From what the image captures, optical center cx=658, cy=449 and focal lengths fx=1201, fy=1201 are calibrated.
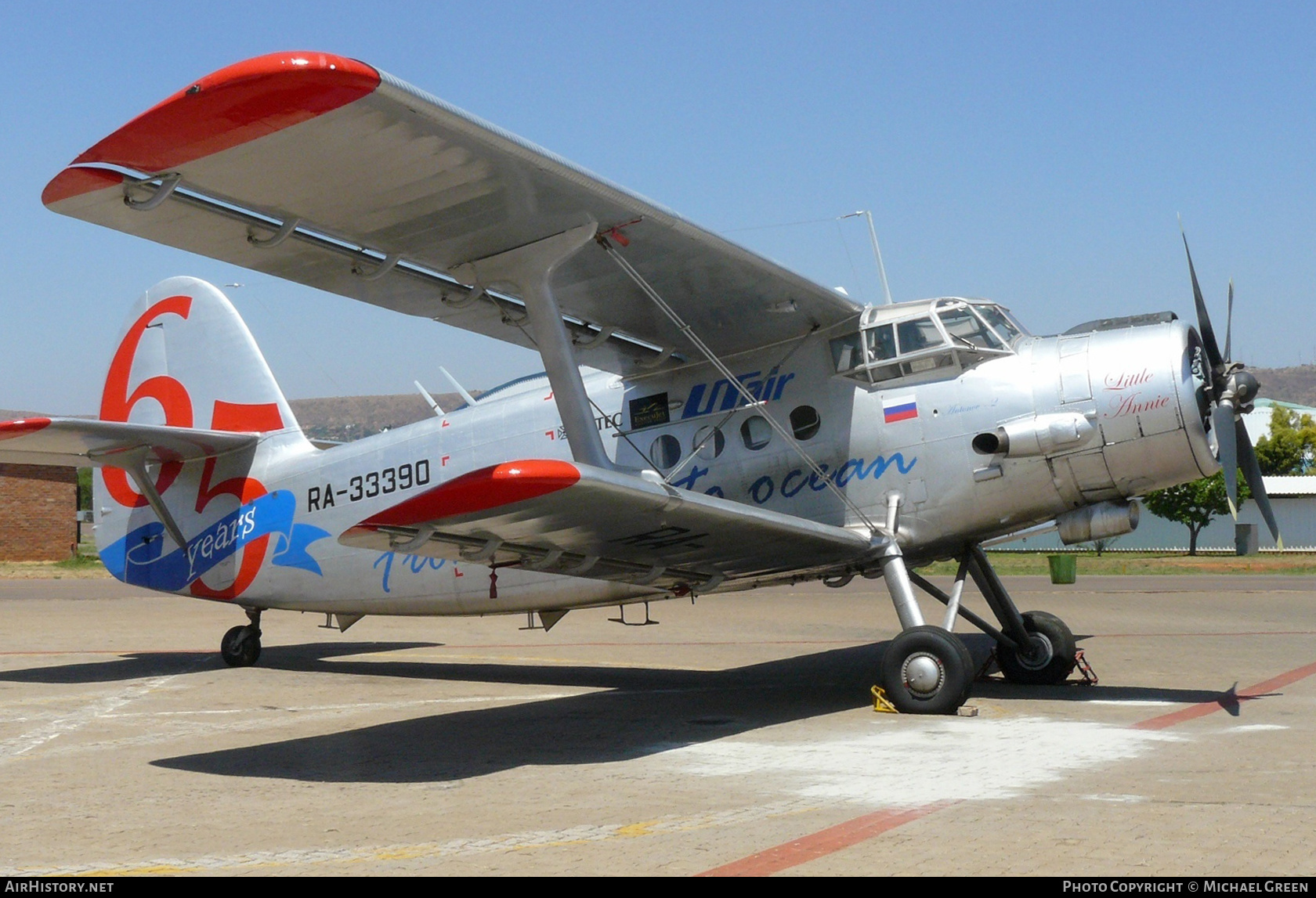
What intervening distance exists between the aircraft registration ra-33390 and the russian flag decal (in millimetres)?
33

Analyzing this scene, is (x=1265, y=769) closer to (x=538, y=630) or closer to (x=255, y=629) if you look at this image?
(x=255, y=629)

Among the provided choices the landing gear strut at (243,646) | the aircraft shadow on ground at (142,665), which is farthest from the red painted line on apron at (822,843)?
the landing gear strut at (243,646)

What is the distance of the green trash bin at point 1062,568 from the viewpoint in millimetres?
28844

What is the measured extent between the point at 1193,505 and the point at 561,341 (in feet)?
176

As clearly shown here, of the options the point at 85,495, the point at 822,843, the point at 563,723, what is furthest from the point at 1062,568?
the point at 85,495

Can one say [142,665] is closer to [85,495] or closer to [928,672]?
[928,672]

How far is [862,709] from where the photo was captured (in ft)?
33.4

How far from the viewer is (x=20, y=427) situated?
1118 centimetres

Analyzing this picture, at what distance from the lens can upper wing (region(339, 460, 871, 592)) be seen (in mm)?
7199

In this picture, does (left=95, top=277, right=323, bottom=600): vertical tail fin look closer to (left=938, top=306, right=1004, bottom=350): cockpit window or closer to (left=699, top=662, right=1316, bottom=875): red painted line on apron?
(left=938, top=306, right=1004, bottom=350): cockpit window

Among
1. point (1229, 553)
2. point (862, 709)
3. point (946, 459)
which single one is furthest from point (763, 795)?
point (1229, 553)

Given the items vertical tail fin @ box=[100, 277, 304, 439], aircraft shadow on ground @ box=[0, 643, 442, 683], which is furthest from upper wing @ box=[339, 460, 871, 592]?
aircraft shadow on ground @ box=[0, 643, 442, 683]

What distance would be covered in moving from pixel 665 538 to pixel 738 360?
2.98 m

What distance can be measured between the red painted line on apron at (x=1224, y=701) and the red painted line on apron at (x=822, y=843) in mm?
3642
